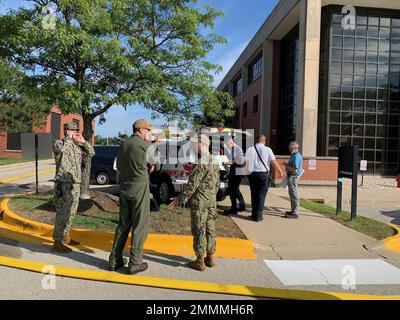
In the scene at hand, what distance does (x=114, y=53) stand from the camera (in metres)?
8.19

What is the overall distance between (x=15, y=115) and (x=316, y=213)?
30.1 m

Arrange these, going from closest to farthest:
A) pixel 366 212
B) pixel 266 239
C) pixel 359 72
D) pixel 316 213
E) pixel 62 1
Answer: pixel 266 239
pixel 62 1
pixel 316 213
pixel 366 212
pixel 359 72

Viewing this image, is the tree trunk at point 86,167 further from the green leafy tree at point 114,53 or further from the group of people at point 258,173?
the group of people at point 258,173

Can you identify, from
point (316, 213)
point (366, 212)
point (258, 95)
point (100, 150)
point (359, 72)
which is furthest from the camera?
point (258, 95)

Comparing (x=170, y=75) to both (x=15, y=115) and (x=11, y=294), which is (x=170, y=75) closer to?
(x=11, y=294)

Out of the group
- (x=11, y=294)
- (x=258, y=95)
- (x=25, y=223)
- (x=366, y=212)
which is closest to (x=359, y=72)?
(x=258, y=95)

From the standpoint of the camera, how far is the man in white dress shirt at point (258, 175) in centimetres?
861

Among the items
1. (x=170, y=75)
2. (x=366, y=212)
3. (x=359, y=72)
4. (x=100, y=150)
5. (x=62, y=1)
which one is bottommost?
(x=366, y=212)

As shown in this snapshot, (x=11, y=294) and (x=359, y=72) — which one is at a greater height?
(x=359, y=72)

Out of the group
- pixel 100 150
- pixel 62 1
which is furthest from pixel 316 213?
pixel 100 150

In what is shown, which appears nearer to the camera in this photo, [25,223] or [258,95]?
[25,223]

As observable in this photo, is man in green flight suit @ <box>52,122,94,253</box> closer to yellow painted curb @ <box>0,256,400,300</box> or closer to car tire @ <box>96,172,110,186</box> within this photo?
yellow painted curb @ <box>0,256,400,300</box>

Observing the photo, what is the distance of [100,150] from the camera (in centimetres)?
1859

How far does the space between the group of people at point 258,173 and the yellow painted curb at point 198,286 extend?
3.69 m
